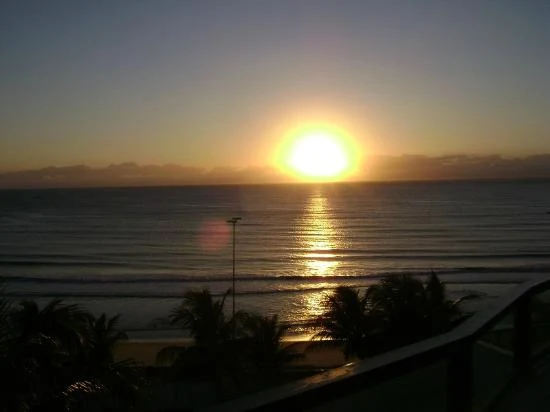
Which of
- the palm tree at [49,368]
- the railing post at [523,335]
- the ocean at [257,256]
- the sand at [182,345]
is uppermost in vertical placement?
the railing post at [523,335]

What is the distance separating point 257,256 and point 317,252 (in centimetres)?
623

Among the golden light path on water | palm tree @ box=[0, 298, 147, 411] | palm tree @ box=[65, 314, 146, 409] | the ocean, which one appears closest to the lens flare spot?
the ocean

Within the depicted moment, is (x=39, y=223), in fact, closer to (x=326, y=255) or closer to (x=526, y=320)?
(x=326, y=255)

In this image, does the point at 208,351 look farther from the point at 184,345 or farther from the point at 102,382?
the point at 184,345

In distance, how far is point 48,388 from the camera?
8.54 metres

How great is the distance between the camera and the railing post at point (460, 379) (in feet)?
7.32

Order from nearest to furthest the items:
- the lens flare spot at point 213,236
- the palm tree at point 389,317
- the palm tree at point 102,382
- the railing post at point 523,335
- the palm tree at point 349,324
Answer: the railing post at point 523,335 → the palm tree at point 102,382 → the palm tree at point 389,317 → the palm tree at point 349,324 → the lens flare spot at point 213,236

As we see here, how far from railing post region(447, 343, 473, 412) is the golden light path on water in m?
26.5

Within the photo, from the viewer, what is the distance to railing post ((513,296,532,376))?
10.5 feet

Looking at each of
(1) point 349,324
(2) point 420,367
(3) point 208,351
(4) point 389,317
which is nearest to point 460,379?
(2) point 420,367

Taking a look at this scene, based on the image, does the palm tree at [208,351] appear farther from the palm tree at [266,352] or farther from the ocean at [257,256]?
the ocean at [257,256]

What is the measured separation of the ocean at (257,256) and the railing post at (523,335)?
23.2m

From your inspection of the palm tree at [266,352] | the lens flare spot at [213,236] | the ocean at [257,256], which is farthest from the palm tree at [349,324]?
the lens flare spot at [213,236]

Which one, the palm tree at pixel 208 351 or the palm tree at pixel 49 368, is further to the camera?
the palm tree at pixel 208 351
